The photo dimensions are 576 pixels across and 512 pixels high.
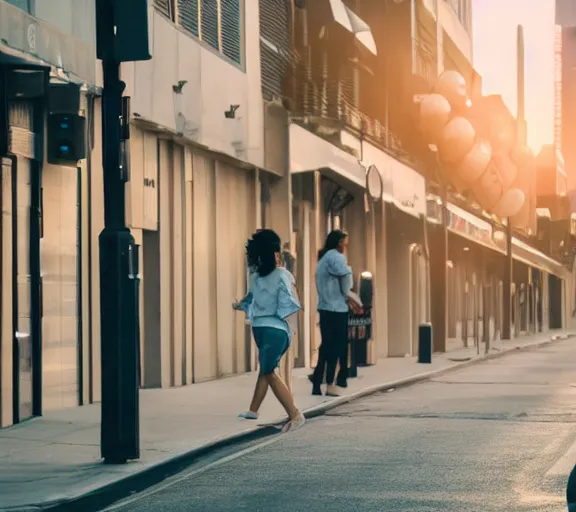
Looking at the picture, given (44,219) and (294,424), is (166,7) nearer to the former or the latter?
(44,219)

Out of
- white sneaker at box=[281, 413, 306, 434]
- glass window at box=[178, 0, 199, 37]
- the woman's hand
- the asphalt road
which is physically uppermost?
glass window at box=[178, 0, 199, 37]

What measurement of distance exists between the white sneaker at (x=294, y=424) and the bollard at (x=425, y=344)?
12919mm

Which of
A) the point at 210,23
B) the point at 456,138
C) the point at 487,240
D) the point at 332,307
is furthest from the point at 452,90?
the point at 332,307

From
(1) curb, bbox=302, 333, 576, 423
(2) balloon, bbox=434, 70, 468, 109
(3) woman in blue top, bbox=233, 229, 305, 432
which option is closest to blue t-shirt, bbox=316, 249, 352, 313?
(1) curb, bbox=302, 333, 576, 423

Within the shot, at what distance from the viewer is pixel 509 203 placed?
4869 centimetres

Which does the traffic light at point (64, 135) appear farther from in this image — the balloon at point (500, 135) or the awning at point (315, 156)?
the balloon at point (500, 135)

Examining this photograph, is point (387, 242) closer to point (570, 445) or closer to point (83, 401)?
point (83, 401)

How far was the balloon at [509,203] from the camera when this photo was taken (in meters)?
48.6

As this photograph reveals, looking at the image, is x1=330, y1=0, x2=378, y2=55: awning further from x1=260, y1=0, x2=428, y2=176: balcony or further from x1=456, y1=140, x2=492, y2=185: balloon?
x1=456, y1=140, x2=492, y2=185: balloon

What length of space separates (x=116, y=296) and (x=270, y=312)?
3.39 meters

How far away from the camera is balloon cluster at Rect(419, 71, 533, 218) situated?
36594mm

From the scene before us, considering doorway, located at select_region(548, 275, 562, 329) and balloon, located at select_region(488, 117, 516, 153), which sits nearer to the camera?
balloon, located at select_region(488, 117, 516, 153)

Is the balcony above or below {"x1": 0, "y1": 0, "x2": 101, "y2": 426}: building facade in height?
above

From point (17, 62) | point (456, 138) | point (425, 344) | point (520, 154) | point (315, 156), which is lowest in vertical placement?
point (425, 344)
